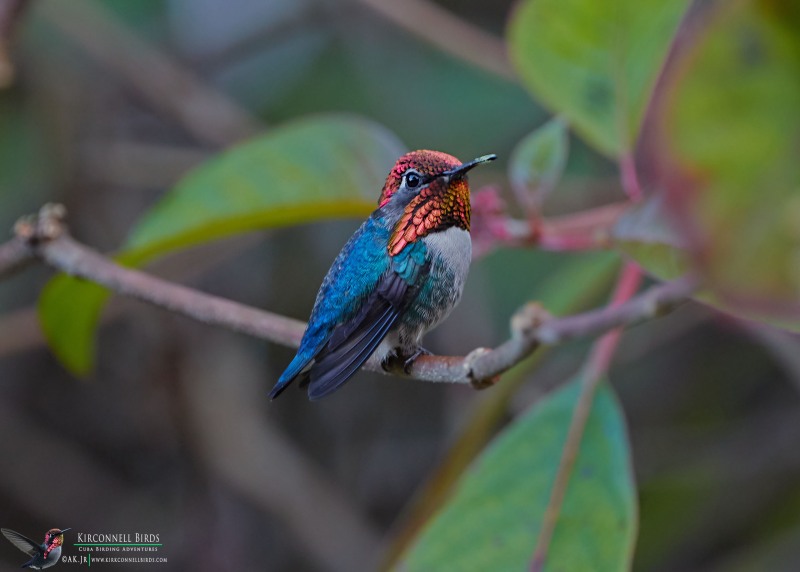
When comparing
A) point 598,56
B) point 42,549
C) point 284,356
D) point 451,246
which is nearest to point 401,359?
point 451,246

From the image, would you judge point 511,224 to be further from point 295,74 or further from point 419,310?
point 295,74

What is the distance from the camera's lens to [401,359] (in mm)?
1226

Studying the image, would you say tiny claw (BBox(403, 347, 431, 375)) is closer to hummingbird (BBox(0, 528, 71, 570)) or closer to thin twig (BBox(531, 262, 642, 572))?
thin twig (BBox(531, 262, 642, 572))

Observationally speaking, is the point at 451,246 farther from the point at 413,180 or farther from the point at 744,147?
the point at 744,147

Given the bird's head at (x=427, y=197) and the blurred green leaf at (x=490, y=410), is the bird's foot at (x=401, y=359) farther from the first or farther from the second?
the blurred green leaf at (x=490, y=410)

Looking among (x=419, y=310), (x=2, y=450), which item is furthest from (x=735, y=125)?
(x=2, y=450)

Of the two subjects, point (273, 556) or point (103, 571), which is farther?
point (273, 556)

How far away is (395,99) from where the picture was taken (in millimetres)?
3861

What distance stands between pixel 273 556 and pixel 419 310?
95.3 inches

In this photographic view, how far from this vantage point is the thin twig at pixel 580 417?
1.55 m

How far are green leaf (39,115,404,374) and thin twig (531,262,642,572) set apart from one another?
495mm

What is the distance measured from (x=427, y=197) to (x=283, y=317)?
338 mm

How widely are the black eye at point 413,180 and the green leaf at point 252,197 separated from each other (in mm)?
437

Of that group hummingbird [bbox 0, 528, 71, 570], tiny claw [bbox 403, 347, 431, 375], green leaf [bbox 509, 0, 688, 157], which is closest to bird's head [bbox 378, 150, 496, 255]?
tiny claw [bbox 403, 347, 431, 375]
